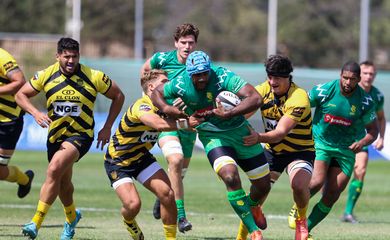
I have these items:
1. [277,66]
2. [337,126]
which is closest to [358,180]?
[337,126]

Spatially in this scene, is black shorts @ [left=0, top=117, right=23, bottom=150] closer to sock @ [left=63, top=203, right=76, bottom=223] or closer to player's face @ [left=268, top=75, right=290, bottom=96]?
sock @ [left=63, top=203, right=76, bottom=223]

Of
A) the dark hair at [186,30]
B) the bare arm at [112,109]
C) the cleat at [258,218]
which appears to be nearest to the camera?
the cleat at [258,218]

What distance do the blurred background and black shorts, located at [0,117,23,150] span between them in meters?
31.1

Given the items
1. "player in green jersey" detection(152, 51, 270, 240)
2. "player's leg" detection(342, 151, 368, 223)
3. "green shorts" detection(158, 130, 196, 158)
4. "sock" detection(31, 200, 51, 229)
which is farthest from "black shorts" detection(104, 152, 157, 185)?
"player's leg" detection(342, 151, 368, 223)

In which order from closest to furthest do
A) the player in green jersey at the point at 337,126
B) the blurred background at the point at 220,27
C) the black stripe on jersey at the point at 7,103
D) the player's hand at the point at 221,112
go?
the player's hand at the point at 221,112, the player in green jersey at the point at 337,126, the black stripe on jersey at the point at 7,103, the blurred background at the point at 220,27

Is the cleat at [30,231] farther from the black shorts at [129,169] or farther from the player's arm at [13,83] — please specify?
the player's arm at [13,83]

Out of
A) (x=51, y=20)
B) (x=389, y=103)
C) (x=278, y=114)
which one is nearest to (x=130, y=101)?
(x=389, y=103)

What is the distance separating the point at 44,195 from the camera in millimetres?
11188

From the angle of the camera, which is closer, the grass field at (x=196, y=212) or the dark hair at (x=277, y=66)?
the dark hair at (x=277, y=66)

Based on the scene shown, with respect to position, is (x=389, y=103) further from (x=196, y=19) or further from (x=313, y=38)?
(x=196, y=19)

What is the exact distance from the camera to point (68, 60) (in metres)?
11.3

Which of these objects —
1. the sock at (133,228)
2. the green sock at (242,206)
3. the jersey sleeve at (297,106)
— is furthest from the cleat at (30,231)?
the jersey sleeve at (297,106)

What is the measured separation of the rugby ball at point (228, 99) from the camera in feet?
33.4

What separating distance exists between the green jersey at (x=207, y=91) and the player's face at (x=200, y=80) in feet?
0.22
